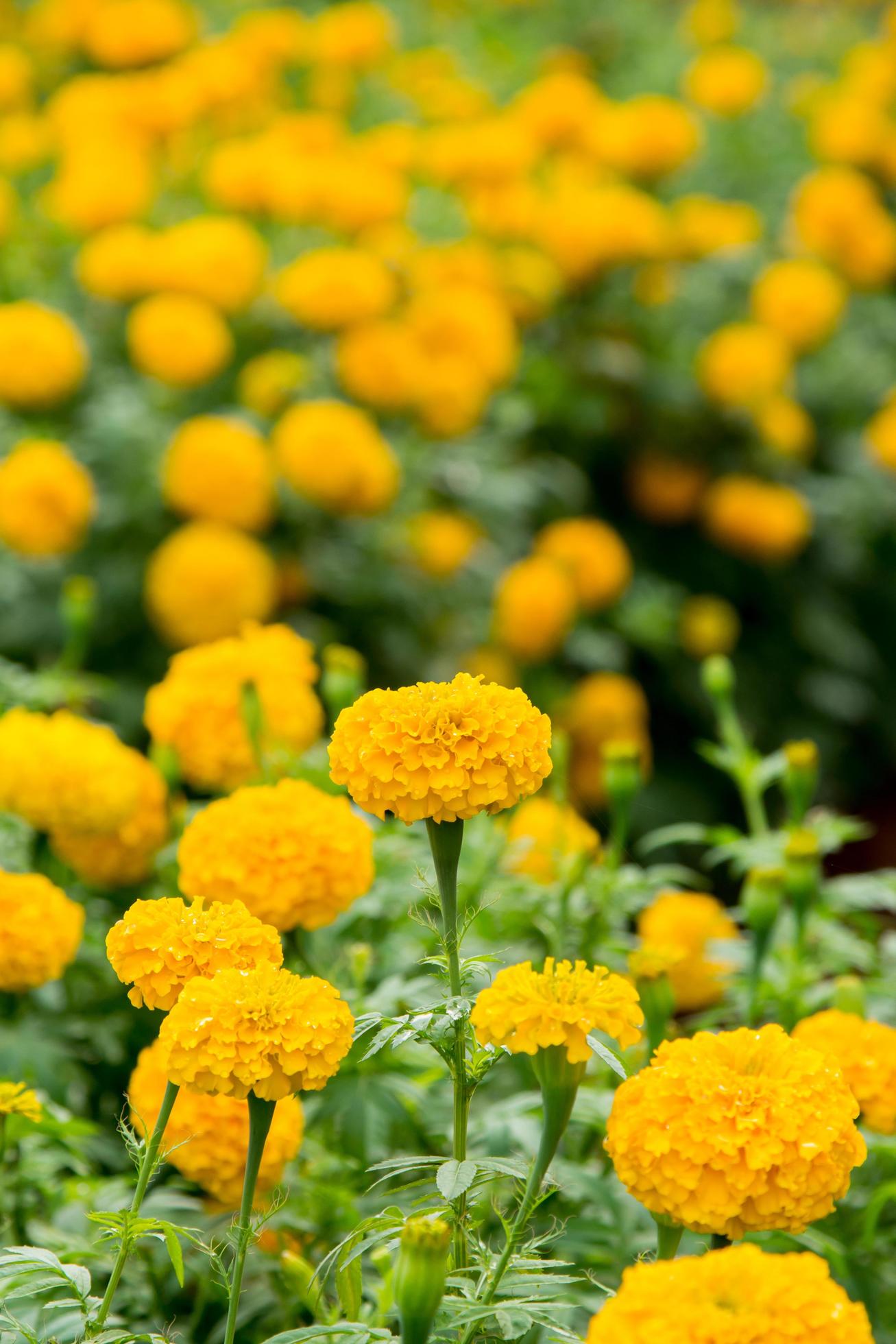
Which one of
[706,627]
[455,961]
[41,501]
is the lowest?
[706,627]

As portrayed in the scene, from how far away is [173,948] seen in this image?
106cm

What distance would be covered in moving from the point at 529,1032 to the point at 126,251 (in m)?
2.56

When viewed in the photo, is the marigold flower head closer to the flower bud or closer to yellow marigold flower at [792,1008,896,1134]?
the flower bud

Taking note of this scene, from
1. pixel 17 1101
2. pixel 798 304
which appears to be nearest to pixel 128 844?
pixel 17 1101

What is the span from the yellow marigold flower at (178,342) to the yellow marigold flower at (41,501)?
11.7 inches

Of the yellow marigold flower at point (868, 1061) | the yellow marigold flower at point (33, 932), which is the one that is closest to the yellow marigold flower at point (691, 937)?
the yellow marigold flower at point (868, 1061)

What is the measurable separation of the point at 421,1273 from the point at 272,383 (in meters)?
2.38

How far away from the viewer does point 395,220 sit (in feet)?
11.9

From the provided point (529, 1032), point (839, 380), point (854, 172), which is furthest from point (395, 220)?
point (529, 1032)

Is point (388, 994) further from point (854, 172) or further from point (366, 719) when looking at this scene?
point (854, 172)

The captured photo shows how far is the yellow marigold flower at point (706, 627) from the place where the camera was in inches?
147

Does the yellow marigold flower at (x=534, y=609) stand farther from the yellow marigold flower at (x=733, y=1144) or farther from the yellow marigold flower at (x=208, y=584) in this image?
the yellow marigold flower at (x=733, y=1144)

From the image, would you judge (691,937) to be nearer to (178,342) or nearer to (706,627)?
(178,342)

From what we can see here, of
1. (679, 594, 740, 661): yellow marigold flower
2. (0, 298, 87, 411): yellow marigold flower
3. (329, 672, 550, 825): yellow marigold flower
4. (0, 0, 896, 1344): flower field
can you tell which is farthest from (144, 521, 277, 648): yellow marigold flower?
(329, 672, 550, 825): yellow marigold flower
